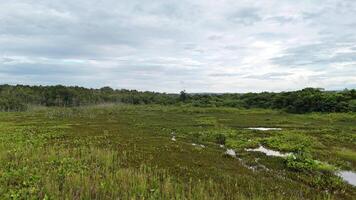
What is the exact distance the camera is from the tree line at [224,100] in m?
67.7

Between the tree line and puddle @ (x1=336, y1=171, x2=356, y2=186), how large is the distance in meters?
48.0

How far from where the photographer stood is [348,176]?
19016 mm

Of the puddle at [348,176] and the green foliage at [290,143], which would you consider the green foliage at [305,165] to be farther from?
the green foliage at [290,143]

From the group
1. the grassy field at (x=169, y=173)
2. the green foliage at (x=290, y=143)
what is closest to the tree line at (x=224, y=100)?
the green foliage at (x=290, y=143)

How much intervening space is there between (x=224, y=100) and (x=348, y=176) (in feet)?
291

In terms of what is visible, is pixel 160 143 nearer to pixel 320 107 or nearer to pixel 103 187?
pixel 103 187

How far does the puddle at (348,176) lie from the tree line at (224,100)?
48031 mm

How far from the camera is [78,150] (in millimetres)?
21672

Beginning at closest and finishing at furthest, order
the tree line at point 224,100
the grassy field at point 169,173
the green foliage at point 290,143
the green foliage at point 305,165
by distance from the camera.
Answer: the grassy field at point 169,173, the green foliage at point 305,165, the green foliage at point 290,143, the tree line at point 224,100

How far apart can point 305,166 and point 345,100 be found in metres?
53.6

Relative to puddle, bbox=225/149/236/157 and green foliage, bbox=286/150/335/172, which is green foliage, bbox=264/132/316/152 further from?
green foliage, bbox=286/150/335/172

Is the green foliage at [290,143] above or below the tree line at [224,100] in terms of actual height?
below

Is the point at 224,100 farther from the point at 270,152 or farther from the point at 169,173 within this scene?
the point at 169,173

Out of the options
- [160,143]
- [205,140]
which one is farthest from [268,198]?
[205,140]
